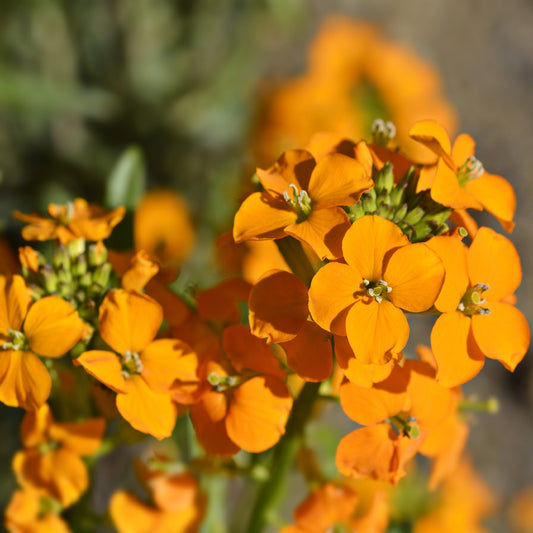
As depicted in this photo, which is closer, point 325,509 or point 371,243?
point 371,243

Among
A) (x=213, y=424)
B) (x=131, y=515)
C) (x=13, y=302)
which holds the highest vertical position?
(x=13, y=302)

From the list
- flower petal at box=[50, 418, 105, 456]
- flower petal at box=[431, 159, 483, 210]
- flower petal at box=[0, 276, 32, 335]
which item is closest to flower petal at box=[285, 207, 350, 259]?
flower petal at box=[431, 159, 483, 210]

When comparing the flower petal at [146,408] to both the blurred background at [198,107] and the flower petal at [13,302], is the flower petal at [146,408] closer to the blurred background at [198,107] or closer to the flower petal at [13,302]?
the flower petal at [13,302]

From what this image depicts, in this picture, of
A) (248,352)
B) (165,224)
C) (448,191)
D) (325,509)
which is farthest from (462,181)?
(165,224)

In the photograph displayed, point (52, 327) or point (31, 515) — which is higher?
point (52, 327)

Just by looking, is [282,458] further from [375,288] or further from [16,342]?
[16,342]

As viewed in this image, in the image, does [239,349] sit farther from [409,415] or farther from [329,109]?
[329,109]

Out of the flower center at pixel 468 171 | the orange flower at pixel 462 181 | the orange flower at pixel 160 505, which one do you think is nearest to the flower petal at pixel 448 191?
the orange flower at pixel 462 181
